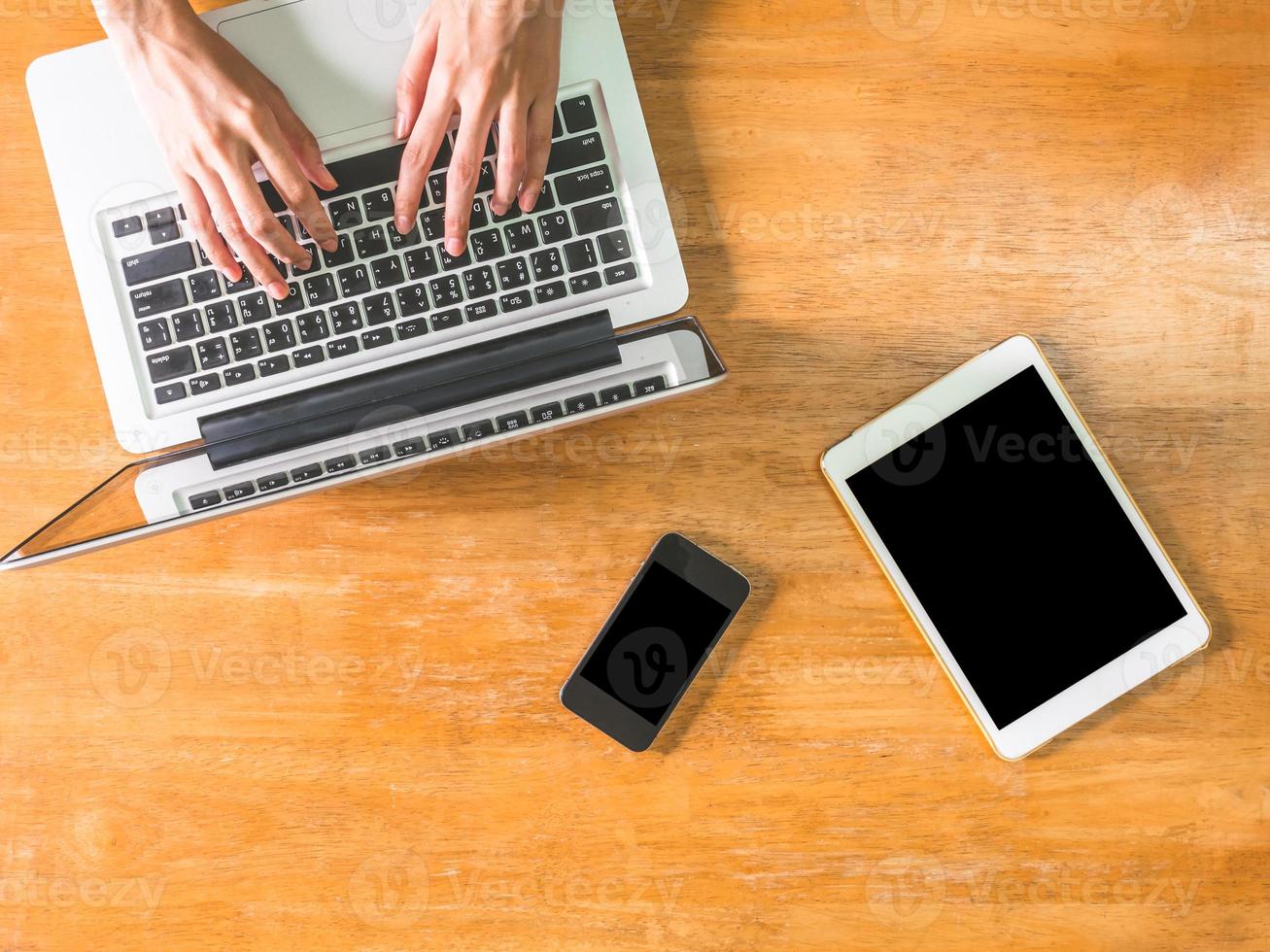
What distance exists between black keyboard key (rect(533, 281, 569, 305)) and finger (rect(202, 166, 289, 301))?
20cm

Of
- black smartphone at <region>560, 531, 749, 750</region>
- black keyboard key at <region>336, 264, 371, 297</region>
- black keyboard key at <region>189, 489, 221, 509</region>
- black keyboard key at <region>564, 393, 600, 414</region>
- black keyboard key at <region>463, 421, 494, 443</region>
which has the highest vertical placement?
black keyboard key at <region>336, 264, 371, 297</region>

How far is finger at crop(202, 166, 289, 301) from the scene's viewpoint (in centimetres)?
68

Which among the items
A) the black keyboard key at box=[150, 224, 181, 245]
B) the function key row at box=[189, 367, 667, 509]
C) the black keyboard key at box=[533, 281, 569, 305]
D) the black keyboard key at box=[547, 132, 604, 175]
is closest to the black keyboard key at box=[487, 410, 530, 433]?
the function key row at box=[189, 367, 667, 509]

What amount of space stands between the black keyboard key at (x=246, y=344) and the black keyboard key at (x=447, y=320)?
14 centimetres

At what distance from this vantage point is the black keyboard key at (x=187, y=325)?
692mm

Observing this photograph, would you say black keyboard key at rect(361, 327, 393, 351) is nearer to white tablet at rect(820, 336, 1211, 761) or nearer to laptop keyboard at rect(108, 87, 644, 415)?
laptop keyboard at rect(108, 87, 644, 415)

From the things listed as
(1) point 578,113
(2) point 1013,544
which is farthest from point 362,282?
(2) point 1013,544

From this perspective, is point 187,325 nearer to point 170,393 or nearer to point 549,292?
point 170,393

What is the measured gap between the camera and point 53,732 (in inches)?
30.1

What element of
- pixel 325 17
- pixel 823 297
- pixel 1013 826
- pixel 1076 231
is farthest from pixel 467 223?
pixel 1013 826

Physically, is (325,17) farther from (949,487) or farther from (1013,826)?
(1013,826)

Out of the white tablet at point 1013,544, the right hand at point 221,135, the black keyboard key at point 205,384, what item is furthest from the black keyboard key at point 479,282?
the white tablet at point 1013,544

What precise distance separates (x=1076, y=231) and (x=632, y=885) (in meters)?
0.70

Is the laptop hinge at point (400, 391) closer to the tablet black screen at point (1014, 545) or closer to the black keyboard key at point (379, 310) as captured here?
the black keyboard key at point (379, 310)
